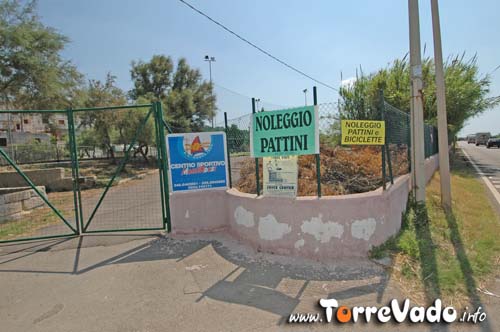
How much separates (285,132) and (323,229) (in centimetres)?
147

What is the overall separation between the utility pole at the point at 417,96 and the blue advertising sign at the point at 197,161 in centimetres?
380

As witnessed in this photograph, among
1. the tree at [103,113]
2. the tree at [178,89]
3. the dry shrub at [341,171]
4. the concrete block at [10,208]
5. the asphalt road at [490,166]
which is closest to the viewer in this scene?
the dry shrub at [341,171]

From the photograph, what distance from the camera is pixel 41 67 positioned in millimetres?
13594

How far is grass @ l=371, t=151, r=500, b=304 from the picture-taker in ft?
10.6

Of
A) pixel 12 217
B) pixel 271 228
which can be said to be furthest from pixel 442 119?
pixel 12 217

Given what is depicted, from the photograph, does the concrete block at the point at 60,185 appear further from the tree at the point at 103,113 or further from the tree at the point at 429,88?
the tree at the point at 429,88

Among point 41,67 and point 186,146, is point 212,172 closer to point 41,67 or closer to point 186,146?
point 186,146

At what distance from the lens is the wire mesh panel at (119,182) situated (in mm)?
6086

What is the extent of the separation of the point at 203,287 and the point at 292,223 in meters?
1.44

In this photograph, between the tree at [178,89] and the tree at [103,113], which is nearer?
the tree at [103,113]

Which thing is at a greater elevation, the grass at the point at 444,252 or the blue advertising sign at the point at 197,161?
the blue advertising sign at the point at 197,161

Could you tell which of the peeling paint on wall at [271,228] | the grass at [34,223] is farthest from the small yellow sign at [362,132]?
the grass at [34,223]

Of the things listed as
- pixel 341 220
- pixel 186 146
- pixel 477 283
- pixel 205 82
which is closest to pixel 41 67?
pixel 186 146

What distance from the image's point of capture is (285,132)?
4203 millimetres
